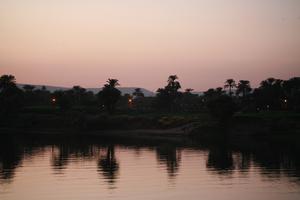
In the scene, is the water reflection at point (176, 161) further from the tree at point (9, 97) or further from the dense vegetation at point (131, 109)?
the tree at point (9, 97)

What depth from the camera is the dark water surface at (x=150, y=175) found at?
3059 centimetres

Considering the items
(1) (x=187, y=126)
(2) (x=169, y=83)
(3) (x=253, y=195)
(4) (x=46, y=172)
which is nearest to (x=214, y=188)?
(3) (x=253, y=195)

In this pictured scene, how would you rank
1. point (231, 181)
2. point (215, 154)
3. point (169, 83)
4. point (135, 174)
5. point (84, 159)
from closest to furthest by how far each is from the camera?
point (231, 181)
point (135, 174)
point (84, 159)
point (215, 154)
point (169, 83)

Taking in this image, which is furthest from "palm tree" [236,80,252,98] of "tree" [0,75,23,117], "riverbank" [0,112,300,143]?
"tree" [0,75,23,117]

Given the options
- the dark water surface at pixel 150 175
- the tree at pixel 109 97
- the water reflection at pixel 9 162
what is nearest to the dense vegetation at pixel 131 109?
the tree at pixel 109 97

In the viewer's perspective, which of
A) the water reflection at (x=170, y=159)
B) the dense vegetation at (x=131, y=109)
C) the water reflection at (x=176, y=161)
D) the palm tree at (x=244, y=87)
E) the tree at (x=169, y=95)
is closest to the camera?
the water reflection at (x=176, y=161)

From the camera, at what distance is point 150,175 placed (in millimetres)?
39500

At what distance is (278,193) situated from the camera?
99.5 ft

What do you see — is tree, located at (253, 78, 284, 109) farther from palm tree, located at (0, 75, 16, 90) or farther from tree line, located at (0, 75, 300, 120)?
palm tree, located at (0, 75, 16, 90)

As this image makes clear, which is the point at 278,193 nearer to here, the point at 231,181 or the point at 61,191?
the point at 231,181

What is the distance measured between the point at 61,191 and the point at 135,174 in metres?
10.2

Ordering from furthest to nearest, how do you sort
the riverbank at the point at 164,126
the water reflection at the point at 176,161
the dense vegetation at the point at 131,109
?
the dense vegetation at the point at 131,109 < the riverbank at the point at 164,126 < the water reflection at the point at 176,161

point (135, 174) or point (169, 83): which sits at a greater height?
point (169, 83)

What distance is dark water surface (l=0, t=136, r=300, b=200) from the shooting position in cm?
3059
